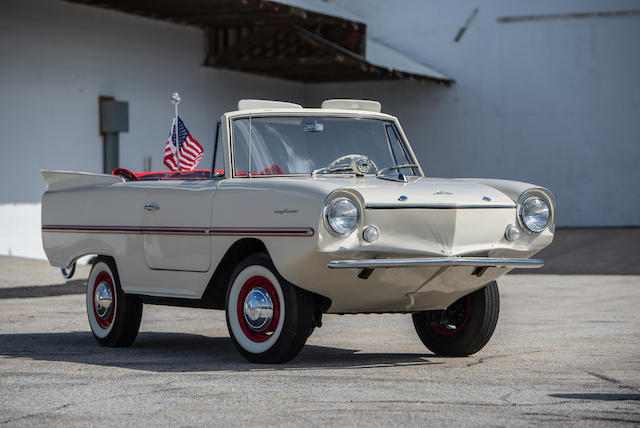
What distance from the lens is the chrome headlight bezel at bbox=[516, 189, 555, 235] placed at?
7.32m

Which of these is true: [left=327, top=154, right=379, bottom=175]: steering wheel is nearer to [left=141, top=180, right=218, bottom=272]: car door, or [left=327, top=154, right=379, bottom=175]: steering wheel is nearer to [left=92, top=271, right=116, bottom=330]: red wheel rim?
[left=141, top=180, right=218, bottom=272]: car door

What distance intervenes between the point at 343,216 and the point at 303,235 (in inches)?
10.1

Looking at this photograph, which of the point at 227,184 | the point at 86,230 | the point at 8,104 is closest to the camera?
the point at 227,184

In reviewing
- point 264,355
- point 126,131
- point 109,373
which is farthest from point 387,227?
point 126,131

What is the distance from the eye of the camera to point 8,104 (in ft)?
61.1

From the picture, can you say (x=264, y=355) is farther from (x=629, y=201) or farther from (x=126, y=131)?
(x=629, y=201)

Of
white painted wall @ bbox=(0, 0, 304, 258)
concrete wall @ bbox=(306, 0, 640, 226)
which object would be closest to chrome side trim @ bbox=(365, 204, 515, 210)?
white painted wall @ bbox=(0, 0, 304, 258)

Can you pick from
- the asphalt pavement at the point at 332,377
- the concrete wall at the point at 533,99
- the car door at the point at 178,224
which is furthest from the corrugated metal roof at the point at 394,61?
the car door at the point at 178,224

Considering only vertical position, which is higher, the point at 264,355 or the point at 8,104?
the point at 8,104

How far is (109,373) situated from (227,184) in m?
1.48

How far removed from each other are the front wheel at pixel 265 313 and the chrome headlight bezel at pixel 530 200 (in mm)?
1463

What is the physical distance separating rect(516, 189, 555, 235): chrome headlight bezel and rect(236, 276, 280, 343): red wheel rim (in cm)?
163

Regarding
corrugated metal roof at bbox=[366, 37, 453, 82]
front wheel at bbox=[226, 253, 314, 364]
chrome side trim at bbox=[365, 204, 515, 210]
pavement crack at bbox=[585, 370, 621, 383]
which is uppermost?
corrugated metal roof at bbox=[366, 37, 453, 82]

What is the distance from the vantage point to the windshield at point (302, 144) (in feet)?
25.4
